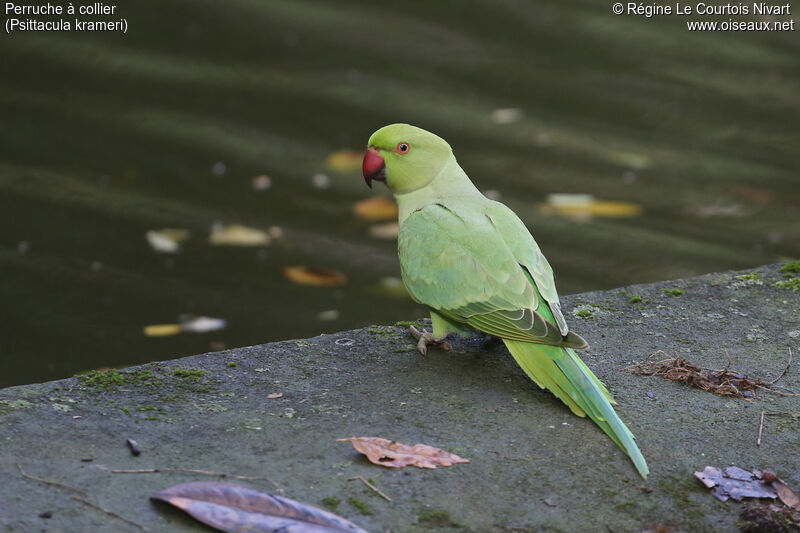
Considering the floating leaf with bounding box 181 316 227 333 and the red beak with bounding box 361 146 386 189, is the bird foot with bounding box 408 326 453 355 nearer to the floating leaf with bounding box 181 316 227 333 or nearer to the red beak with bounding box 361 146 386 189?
the red beak with bounding box 361 146 386 189

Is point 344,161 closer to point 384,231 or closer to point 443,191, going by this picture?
point 384,231

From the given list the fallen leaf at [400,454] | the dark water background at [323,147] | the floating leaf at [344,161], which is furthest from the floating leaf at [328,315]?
the fallen leaf at [400,454]

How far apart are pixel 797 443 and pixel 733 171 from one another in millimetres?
3613

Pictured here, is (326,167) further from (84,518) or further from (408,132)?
(84,518)

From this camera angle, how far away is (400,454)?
7.82 feet

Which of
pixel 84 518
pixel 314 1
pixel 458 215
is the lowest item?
pixel 84 518

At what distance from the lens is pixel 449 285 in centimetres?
286

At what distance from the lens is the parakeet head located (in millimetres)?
3152

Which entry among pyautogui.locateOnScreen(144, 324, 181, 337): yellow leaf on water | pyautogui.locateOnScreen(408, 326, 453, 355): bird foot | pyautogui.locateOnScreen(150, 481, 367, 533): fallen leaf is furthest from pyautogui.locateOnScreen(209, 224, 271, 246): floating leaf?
pyautogui.locateOnScreen(150, 481, 367, 533): fallen leaf

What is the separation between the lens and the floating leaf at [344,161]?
18.7 ft

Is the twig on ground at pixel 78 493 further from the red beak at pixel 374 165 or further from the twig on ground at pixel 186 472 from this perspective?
the red beak at pixel 374 165

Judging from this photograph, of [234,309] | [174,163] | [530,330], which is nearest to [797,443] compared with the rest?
[530,330]

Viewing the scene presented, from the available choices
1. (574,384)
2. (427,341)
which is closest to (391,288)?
(427,341)

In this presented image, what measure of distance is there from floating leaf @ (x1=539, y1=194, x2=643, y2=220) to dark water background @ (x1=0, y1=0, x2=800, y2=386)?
0.17 feet
